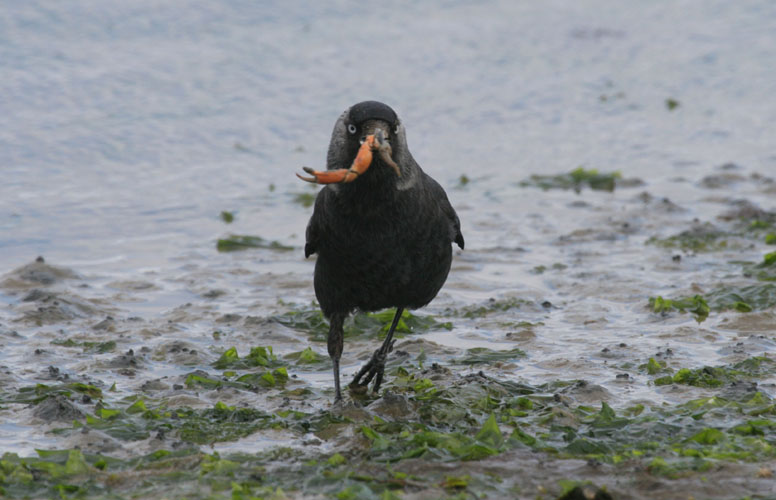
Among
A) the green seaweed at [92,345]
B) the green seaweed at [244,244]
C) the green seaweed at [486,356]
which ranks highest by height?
the green seaweed at [244,244]

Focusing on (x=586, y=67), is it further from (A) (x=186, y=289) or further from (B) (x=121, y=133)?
(A) (x=186, y=289)

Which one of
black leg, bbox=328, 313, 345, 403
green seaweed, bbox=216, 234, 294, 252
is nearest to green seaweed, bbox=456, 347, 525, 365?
black leg, bbox=328, 313, 345, 403

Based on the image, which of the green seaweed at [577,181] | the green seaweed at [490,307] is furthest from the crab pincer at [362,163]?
the green seaweed at [577,181]

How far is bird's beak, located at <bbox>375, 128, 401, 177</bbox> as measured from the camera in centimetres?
578

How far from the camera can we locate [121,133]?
13688 millimetres

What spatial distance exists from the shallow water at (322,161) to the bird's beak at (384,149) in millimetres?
1635

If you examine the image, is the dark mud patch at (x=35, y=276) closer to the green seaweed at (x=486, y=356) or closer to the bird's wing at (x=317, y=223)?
the bird's wing at (x=317, y=223)

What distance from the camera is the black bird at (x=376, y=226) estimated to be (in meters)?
5.97

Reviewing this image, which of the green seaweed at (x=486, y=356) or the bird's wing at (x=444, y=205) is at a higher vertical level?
the bird's wing at (x=444, y=205)

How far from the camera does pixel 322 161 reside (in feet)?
43.3

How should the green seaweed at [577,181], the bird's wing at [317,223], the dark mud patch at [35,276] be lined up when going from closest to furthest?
the bird's wing at [317,223] < the dark mud patch at [35,276] < the green seaweed at [577,181]

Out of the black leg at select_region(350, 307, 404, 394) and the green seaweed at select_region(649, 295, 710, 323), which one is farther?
the green seaweed at select_region(649, 295, 710, 323)

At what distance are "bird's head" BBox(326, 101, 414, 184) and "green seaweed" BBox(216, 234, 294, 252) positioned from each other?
419 centimetres

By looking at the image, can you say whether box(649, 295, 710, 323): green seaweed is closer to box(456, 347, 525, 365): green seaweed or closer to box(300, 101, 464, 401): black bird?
box(456, 347, 525, 365): green seaweed
